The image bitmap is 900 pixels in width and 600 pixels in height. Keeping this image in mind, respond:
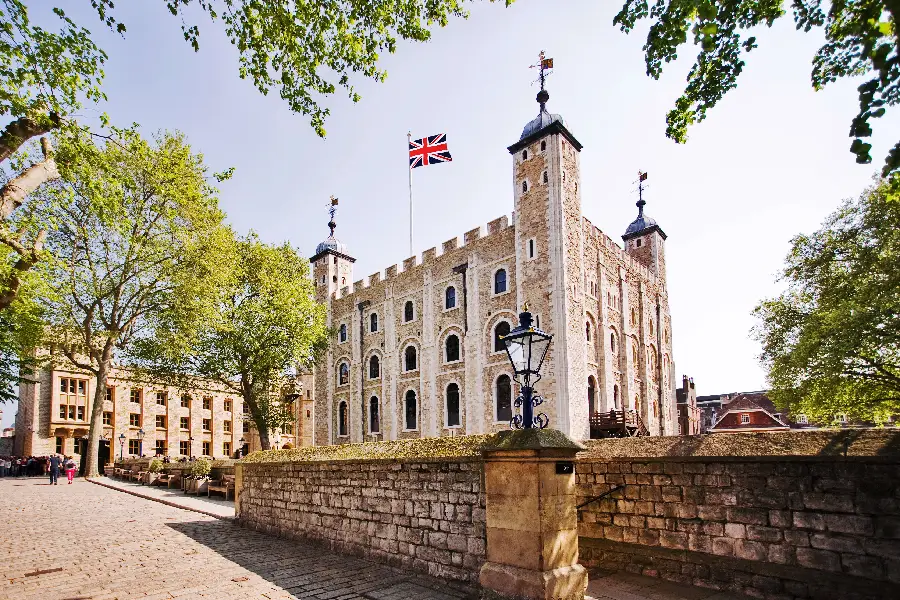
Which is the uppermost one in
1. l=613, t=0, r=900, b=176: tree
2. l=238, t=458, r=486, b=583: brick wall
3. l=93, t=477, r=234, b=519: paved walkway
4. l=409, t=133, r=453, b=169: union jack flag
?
l=409, t=133, r=453, b=169: union jack flag

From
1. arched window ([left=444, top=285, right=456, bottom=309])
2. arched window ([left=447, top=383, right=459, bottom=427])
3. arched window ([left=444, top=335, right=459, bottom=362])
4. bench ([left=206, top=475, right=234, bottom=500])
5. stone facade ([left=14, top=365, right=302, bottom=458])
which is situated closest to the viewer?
bench ([left=206, top=475, right=234, bottom=500])

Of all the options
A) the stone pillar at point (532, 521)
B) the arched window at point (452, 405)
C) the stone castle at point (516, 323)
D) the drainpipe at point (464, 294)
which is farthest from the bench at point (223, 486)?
the stone pillar at point (532, 521)

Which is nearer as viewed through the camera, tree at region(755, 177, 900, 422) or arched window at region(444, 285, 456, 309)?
tree at region(755, 177, 900, 422)

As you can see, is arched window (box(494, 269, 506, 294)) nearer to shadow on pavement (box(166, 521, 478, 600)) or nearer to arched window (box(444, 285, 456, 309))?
arched window (box(444, 285, 456, 309))

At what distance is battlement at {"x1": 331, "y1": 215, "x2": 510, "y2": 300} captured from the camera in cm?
2856

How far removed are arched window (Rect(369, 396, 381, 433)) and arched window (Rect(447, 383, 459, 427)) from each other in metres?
6.67

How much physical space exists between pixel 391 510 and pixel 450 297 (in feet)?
73.5

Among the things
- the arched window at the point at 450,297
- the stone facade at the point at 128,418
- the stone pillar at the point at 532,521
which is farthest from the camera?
the stone facade at the point at 128,418

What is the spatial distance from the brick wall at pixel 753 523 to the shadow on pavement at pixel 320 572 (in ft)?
7.43

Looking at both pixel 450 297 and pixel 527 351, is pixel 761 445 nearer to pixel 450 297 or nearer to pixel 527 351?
pixel 527 351

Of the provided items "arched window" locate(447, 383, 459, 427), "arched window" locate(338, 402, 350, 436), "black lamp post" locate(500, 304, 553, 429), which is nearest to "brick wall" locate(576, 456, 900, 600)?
"black lamp post" locate(500, 304, 553, 429)

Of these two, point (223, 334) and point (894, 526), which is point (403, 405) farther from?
point (894, 526)

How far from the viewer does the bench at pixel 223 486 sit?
60.3ft

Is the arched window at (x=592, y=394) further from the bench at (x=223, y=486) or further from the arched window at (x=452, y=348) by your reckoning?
the bench at (x=223, y=486)
